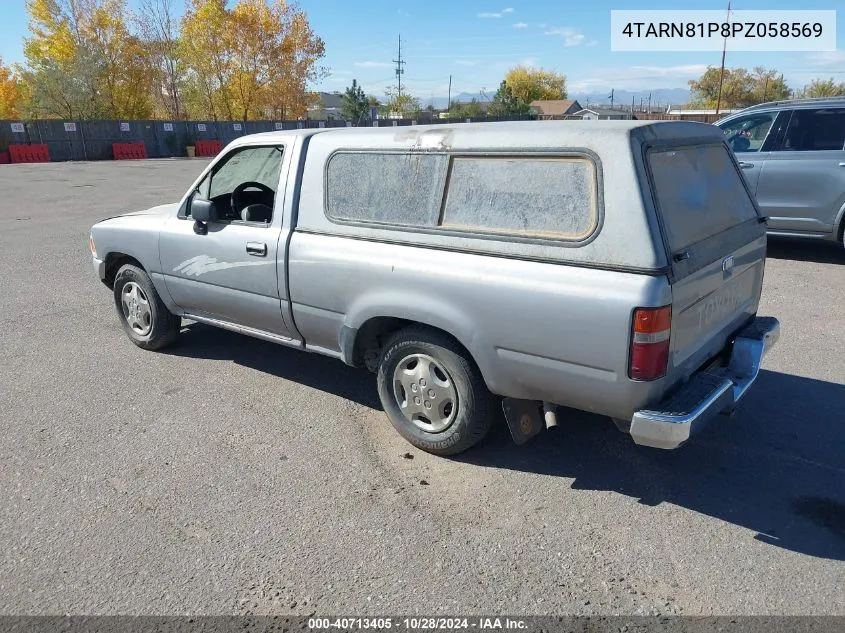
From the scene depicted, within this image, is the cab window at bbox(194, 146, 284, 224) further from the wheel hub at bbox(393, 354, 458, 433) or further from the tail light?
the tail light

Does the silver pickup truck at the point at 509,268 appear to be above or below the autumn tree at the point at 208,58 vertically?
below

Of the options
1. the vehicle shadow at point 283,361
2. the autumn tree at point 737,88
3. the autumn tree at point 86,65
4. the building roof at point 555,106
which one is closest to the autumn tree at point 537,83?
the building roof at point 555,106

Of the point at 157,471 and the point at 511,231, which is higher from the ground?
the point at 511,231

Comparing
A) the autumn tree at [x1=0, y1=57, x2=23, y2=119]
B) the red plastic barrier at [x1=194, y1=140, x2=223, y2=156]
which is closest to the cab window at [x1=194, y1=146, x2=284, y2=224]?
the red plastic barrier at [x1=194, y1=140, x2=223, y2=156]

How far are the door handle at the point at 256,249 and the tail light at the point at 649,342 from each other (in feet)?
8.09

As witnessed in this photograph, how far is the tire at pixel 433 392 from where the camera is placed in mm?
3549

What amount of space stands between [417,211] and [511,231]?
0.62 meters

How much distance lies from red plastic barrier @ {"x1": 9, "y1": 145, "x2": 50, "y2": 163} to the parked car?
→ 33.8 m

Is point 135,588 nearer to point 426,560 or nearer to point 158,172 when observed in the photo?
point 426,560

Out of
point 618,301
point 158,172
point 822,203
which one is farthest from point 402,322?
point 158,172

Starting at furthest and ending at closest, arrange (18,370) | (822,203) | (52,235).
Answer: (52,235) < (822,203) < (18,370)

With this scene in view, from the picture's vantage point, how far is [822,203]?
7.89 meters

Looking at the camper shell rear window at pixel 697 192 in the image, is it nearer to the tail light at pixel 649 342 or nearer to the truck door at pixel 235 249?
the tail light at pixel 649 342

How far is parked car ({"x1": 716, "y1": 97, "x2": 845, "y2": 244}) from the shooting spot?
7.80m
